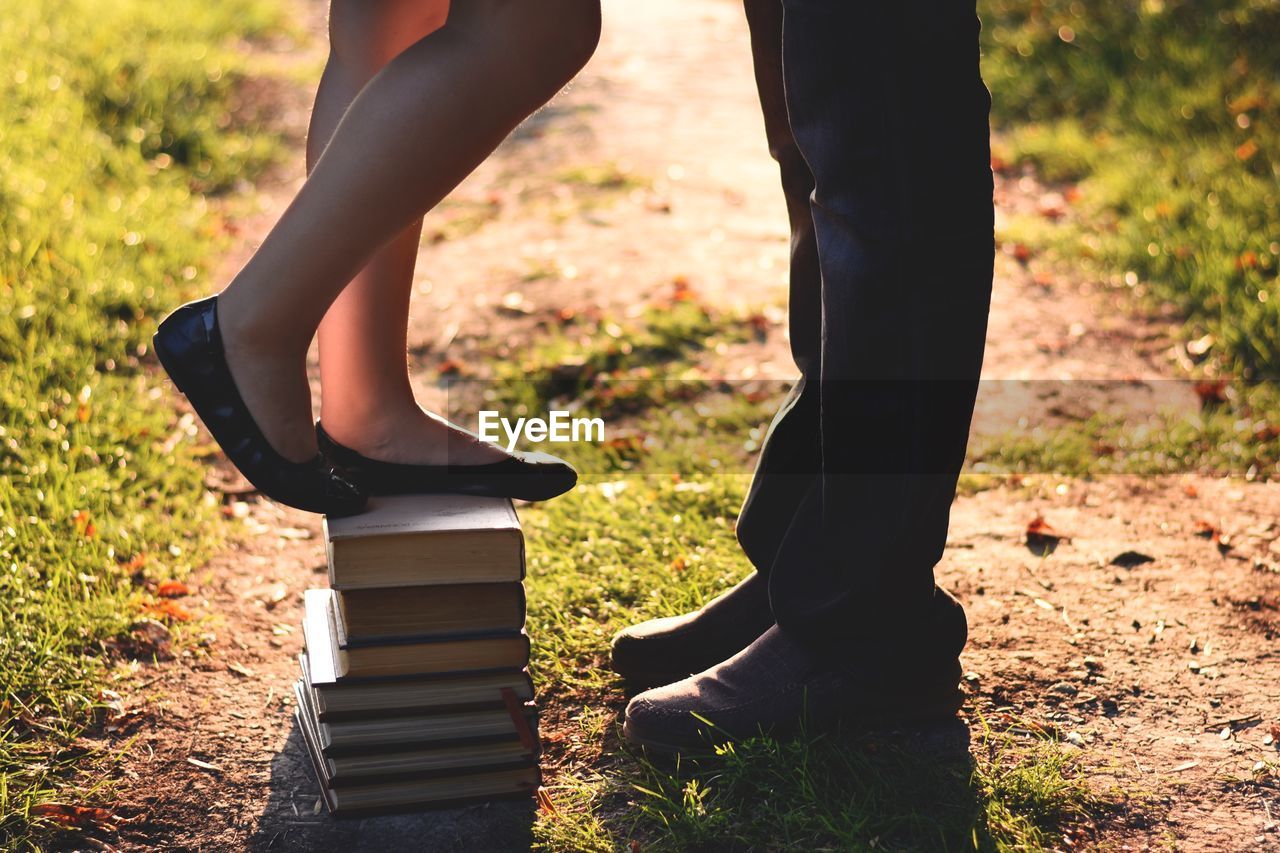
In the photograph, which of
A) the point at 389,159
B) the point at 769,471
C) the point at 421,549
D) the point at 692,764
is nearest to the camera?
the point at 389,159

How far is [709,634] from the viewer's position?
89.0 inches

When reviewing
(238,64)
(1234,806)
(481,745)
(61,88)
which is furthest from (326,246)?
(238,64)

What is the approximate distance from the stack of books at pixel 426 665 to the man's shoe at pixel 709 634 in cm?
32

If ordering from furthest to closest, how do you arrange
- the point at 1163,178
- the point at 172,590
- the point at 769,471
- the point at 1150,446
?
the point at 1163,178, the point at 1150,446, the point at 172,590, the point at 769,471

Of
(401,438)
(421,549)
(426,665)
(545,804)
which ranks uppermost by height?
(401,438)

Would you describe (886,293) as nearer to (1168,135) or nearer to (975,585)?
(975,585)

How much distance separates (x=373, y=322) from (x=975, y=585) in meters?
1.33

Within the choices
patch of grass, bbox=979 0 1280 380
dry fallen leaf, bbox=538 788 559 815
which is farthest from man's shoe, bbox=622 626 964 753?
patch of grass, bbox=979 0 1280 380

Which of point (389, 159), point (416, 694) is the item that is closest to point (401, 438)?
point (416, 694)

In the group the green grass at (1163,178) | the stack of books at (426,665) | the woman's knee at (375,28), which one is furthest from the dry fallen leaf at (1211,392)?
the woman's knee at (375,28)

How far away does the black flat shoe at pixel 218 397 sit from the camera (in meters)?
1.85

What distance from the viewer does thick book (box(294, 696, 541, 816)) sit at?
6.50ft

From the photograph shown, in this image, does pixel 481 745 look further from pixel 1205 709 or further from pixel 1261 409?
pixel 1261 409

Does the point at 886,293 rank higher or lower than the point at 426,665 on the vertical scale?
higher
